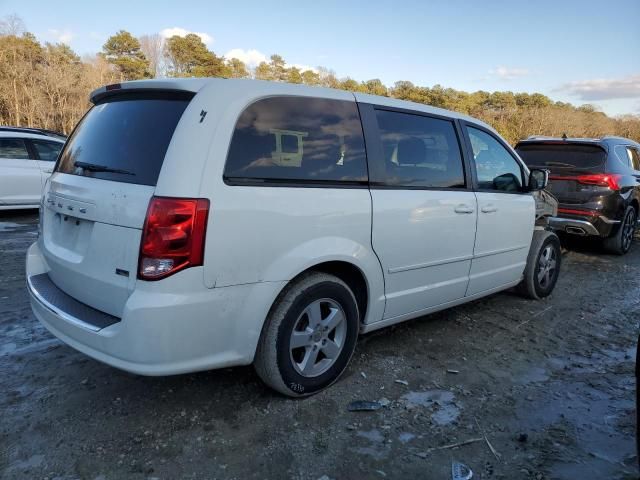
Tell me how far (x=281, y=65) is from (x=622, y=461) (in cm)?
4519

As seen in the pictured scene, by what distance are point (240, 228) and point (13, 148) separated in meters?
8.47

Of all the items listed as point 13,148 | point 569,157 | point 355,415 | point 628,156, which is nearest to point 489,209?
point 355,415

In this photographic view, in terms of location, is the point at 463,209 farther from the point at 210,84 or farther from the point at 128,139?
the point at 128,139

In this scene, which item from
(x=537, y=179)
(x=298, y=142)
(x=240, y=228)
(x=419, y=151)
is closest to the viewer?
(x=240, y=228)

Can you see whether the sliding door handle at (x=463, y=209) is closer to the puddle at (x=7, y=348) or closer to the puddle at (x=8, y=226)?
the puddle at (x=7, y=348)

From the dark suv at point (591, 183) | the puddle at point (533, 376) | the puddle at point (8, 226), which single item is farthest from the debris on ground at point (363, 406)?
the puddle at point (8, 226)

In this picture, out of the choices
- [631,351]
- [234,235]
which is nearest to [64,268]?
[234,235]

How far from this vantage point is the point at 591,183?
685 cm

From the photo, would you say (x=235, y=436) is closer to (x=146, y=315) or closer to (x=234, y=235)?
(x=146, y=315)

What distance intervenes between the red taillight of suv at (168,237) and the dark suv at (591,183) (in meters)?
5.76

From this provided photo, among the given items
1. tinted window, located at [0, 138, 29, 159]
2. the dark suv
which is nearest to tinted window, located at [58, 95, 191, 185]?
the dark suv

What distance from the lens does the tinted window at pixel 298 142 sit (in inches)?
99.8

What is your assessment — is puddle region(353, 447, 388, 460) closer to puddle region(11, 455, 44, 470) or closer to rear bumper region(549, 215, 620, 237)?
puddle region(11, 455, 44, 470)

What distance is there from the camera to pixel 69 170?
2.91m
